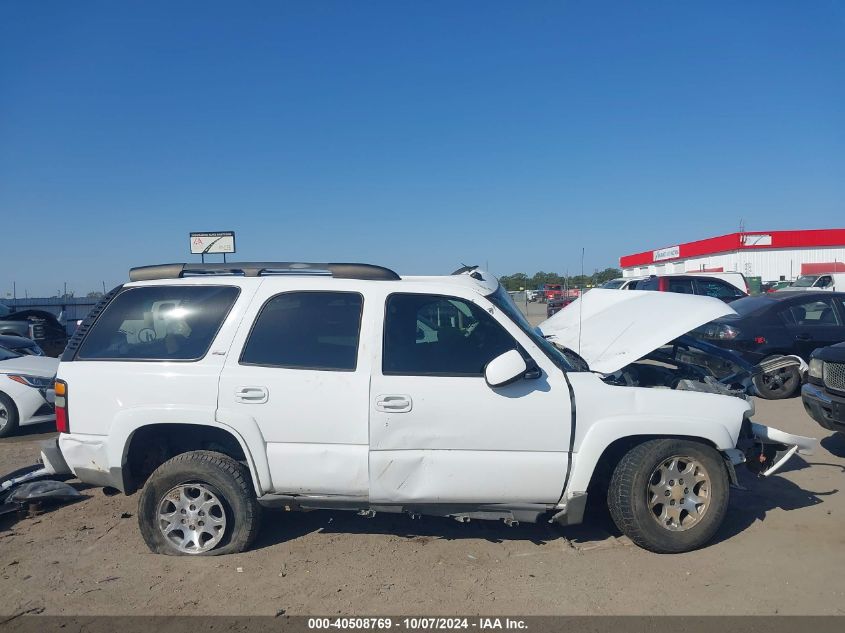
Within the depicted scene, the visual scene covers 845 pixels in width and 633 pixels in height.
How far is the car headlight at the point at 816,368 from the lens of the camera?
20.1ft

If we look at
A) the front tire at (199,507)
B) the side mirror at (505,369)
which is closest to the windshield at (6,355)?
the front tire at (199,507)

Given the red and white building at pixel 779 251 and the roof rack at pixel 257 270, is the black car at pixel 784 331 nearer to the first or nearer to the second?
the roof rack at pixel 257 270

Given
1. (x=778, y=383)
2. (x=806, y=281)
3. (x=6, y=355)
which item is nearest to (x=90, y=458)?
(x=6, y=355)

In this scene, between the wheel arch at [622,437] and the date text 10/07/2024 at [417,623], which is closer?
the date text 10/07/2024 at [417,623]

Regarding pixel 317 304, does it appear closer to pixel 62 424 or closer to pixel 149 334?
pixel 149 334

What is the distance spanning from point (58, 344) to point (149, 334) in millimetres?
14306

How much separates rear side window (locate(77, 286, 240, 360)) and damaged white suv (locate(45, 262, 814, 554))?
14 millimetres

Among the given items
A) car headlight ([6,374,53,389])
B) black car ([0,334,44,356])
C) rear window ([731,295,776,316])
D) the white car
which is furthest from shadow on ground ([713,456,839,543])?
black car ([0,334,44,356])

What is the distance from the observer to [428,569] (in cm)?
390

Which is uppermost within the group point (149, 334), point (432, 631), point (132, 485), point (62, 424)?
point (149, 334)

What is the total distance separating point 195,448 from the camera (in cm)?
432

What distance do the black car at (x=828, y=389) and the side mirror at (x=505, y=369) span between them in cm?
386

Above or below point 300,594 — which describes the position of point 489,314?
above

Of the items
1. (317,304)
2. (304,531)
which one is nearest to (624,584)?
(304,531)
